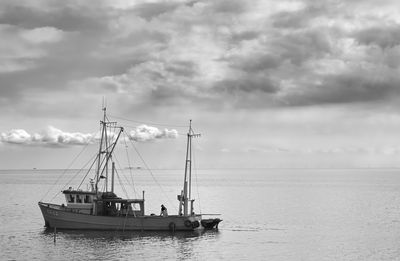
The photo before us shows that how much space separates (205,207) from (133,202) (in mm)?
56554

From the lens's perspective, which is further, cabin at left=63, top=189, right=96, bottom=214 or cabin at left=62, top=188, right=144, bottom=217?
cabin at left=63, top=189, right=96, bottom=214

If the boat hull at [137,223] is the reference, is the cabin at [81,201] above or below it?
above

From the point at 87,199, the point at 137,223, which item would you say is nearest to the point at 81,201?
the point at 87,199

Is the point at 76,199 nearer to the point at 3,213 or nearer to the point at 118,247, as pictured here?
the point at 118,247

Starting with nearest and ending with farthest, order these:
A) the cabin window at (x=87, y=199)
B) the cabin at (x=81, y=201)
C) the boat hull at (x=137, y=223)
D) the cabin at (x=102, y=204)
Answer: the boat hull at (x=137, y=223)
the cabin at (x=102, y=204)
the cabin at (x=81, y=201)
the cabin window at (x=87, y=199)

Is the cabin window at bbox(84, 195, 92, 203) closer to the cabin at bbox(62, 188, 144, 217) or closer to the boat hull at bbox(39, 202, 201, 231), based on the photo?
the cabin at bbox(62, 188, 144, 217)

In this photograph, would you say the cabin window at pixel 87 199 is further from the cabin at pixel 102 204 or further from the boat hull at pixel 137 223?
the boat hull at pixel 137 223

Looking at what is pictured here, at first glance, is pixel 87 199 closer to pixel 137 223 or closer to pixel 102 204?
pixel 102 204

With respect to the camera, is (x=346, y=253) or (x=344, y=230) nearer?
(x=346, y=253)

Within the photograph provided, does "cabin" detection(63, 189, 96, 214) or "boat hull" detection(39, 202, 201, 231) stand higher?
"cabin" detection(63, 189, 96, 214)

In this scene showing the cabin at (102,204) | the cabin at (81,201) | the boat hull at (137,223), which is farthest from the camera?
the cabin at (81,201)

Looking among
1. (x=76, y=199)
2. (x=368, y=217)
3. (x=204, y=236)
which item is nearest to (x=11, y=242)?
(x=76, y=199)

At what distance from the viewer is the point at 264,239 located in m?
62.2

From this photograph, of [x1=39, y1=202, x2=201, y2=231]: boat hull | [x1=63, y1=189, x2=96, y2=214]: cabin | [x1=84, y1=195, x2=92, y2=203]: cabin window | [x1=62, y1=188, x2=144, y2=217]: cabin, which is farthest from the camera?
[x1=84, y1=195, x2=92, y2=203]: cabin window
